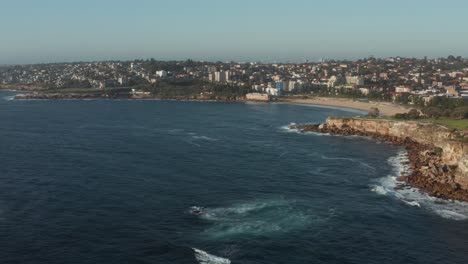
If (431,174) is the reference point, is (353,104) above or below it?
below

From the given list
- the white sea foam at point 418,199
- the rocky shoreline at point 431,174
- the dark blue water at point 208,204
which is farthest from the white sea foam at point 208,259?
the rocky shoreline at point 431,174

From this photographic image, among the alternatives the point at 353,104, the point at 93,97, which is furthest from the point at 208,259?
the point at 93,97

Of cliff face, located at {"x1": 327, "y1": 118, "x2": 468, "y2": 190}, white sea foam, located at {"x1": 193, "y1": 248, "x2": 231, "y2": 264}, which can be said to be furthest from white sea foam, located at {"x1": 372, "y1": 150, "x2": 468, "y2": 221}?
white sea foam, located at {"x1": 193, "y1": 248, "x2": 231, "y2": 264}

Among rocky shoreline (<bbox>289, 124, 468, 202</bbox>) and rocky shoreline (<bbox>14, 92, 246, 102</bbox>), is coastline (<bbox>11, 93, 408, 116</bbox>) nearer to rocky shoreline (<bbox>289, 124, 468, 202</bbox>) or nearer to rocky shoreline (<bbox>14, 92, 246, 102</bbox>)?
rocky shoreline (<bbox>14, 92, 246, 102</bbox>)

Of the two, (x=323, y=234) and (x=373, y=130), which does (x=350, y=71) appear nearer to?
(x=373, y=130)

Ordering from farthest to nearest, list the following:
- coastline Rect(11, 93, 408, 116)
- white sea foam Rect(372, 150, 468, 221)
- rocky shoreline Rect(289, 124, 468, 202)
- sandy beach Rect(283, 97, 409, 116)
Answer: coastline Rect(11, 93, 408, 116)
sandy beach Rect(283, 97, 409, 116)
rocky shoreline Rect(289, 124, 468, 202)
white sea foam Rect(372, 150, 468, 221)

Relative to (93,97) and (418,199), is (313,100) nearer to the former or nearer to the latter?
(93,97)
